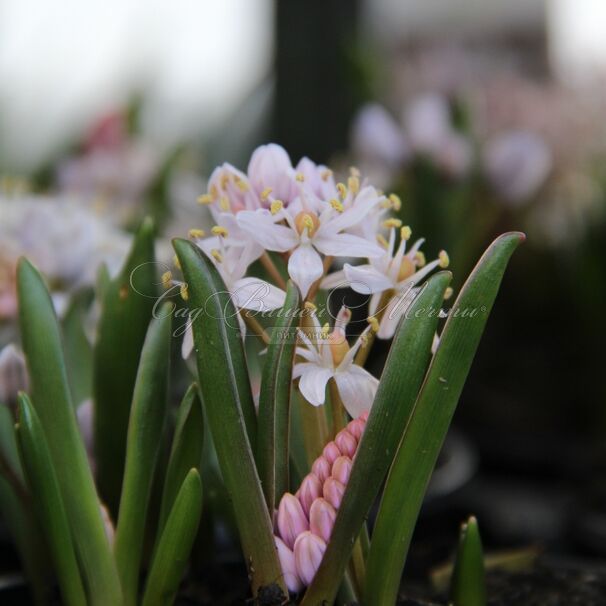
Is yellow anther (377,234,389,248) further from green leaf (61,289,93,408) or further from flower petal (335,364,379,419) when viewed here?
green leaf (61,289,93,408)

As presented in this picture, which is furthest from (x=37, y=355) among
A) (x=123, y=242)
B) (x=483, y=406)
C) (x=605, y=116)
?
(x=605, y=116)

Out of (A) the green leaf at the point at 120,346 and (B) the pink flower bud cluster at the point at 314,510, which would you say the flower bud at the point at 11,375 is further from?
(B) the pink flower bud cluster at the point at 314,510

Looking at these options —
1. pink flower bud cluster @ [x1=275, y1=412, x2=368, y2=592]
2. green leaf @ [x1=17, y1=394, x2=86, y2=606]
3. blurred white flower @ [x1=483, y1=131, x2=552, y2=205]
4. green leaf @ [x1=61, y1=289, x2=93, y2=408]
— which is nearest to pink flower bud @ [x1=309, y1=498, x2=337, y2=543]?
pink flower bud cluster @ [x1=275, y1=412, x2=368, y2=592]

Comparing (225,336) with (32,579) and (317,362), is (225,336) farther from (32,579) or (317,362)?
(32,579)

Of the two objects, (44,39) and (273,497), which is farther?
(44,39)

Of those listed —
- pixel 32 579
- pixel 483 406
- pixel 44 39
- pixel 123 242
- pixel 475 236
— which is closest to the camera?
pixel 32 579

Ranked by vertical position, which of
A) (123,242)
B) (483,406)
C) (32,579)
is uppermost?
(123,242)
